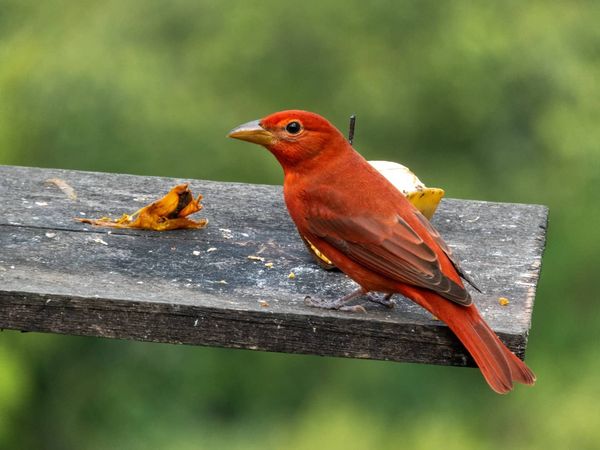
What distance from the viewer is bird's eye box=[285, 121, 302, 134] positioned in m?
3.96

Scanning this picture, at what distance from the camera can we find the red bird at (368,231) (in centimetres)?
338

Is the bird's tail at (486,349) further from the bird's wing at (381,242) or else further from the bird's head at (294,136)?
the bird's head at (294,136)

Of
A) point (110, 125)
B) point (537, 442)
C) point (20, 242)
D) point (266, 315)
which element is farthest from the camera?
point (110, 125)

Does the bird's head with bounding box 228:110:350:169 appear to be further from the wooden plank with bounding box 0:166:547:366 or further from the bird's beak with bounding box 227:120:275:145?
the wooden plank with bounding box 0:166:547:366

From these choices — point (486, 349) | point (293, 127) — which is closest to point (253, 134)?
point (293, 127)

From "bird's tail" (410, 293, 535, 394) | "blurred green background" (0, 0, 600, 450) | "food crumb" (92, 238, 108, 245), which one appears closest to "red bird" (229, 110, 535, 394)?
"bird's tail" (410, 293, 535, 394)

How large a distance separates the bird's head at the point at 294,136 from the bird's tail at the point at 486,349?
825mm

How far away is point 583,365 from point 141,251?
296 cm

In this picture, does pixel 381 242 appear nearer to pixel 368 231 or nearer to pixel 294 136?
pixel 368 231

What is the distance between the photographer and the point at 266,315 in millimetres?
3363

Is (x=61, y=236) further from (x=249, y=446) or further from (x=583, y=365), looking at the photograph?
(x=583, y=365)

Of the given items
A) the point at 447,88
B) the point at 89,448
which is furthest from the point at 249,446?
the point at 447,88

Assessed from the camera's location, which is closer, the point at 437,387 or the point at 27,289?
the point at 27,289

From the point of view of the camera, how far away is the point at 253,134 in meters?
3.90
